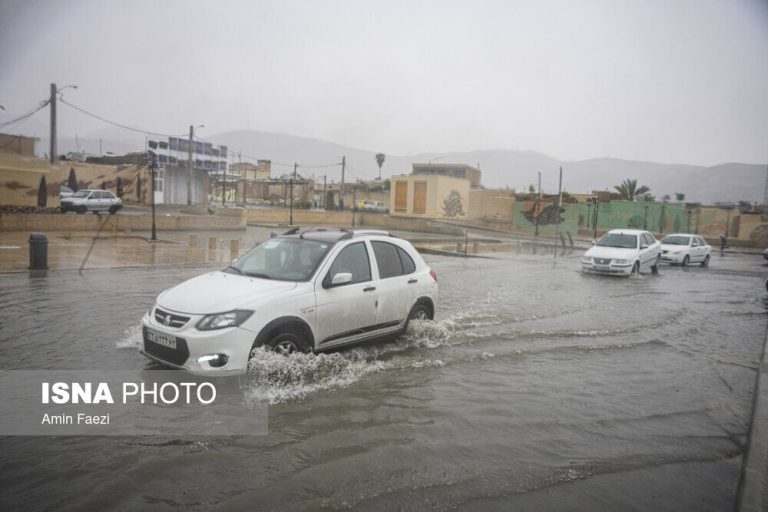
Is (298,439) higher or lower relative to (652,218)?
lower

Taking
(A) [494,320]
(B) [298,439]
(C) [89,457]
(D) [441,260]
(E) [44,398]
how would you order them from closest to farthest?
Result: (C) [89,457] < (B) [298,439] < (E) [44,398] < (A) [494,320] < (D) [441,260]

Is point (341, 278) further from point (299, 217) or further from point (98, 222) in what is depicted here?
point (299, 217)

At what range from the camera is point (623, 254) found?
18.2 metres

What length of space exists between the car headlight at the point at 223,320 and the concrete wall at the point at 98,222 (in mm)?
23595

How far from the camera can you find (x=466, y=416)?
211 inches

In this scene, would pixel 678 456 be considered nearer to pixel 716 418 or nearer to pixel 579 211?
pixel 716 418

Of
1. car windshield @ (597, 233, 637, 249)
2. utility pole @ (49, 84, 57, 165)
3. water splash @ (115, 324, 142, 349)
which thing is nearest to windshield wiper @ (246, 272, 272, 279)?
water splash @ (115, 324, 142, 349)

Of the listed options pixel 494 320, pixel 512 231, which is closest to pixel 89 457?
pixel 494 320

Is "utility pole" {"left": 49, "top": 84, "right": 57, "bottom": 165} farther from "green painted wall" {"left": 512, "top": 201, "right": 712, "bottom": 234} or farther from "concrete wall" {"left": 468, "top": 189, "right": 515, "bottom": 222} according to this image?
"green painted wall" {"left": 512, "top": 201, "right": 712, "bottom": 234}

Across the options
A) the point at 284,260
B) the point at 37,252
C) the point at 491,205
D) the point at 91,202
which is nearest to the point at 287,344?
the point at 284,260

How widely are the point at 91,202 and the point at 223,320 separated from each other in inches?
1306

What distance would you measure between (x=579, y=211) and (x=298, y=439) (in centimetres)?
4765

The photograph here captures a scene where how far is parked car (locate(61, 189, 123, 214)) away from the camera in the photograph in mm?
33250

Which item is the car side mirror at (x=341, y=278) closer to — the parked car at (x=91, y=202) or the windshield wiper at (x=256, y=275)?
the windshield wiper at (x=256, y=275)
